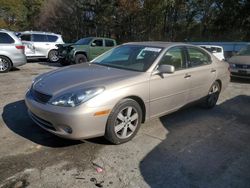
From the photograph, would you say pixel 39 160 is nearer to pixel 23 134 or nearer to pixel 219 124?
pixel 23 134

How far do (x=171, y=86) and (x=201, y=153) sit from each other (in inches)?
49.7

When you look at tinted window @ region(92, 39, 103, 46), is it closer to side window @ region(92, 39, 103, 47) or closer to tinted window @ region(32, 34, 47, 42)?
side window @ region(92, 39, 103, 47)

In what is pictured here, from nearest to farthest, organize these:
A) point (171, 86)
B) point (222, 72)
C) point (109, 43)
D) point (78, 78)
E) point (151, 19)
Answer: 1. point (78, 78)
2. point (171, 86)
3. point (222, 72)
4. point (109, 43)
5. point (151, 19)

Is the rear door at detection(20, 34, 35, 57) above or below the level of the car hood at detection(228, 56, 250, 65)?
above

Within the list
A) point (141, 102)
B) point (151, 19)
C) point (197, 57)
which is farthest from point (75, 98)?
point (151, 19)

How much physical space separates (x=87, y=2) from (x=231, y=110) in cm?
3241

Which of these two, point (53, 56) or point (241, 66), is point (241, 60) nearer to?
point (241, 66)

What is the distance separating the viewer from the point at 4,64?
32.6ft

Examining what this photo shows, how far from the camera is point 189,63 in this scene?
5160mm

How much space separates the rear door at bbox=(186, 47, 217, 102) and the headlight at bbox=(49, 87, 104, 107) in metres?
2.21

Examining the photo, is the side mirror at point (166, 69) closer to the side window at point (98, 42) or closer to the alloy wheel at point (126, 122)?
the alloy wheel at point (126, 122)

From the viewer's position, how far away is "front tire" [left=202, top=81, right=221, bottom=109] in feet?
19.4

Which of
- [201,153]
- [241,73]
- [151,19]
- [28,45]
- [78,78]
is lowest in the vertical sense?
[201,153]

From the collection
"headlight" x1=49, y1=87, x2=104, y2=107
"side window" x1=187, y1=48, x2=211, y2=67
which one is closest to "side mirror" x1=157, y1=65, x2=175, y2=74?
"side window" x1=187, y1=48, x2=211, y2=67
